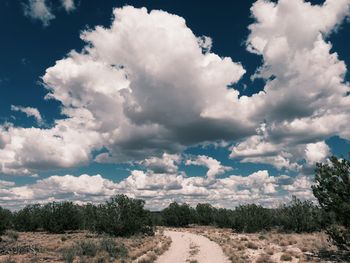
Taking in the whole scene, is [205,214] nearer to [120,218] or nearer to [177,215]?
[177,215]

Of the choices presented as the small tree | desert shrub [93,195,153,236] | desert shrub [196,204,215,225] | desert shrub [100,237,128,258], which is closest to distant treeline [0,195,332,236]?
desert shrub [93,195,153,236]

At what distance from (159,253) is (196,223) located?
90969mm

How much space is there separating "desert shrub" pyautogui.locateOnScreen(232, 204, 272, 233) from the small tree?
160 ft

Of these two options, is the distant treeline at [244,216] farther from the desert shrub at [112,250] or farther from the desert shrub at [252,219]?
the desert shrub at [112,250]

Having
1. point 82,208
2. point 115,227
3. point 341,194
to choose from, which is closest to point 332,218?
point 341,194

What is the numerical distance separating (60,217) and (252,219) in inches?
1539

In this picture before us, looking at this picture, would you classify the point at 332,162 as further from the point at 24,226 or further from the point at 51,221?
the point at 24,226

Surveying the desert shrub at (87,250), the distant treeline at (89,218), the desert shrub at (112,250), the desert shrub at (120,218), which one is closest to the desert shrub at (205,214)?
the distant treeline at (89,218)

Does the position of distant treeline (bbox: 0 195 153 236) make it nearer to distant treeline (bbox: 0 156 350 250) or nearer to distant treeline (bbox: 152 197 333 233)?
distant treeline (bbox: 0 156 350 250)

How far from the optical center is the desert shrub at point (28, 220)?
8356 cm

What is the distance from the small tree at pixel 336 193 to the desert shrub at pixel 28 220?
68634 mm

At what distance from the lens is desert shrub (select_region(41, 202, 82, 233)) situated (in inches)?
3009

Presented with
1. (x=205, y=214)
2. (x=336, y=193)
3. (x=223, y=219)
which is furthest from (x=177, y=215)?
→ (x=336, y=193)

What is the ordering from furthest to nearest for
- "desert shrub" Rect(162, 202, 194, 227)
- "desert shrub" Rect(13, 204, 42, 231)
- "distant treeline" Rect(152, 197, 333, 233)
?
1. "desert shrub" Rect(162, 202, 194, 227)
2. "desert shrub" Rect(13, 204, 42, 231)
3. "distant treeline" Rect(152, 197, 333, 233)
